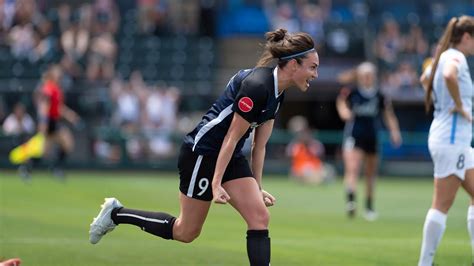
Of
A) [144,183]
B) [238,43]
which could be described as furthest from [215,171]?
[238,43]

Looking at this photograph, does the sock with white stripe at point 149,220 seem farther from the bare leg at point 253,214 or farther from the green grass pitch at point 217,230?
the green grass pitch at point 217,230

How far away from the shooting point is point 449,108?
955cm

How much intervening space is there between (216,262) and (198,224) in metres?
1.85

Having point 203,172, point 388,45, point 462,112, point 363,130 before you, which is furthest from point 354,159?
point 388,45

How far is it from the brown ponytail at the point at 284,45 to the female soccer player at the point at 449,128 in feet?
5.95

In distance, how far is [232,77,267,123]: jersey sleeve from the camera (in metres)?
7.96

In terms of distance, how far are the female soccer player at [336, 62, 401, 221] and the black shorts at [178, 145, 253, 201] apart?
8492 millimetres

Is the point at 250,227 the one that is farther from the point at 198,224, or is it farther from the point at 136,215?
the point at 136,215

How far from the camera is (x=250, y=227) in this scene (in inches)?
324

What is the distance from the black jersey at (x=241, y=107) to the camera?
26.2ft

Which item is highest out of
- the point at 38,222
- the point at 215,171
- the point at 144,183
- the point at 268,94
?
the point at 268,94

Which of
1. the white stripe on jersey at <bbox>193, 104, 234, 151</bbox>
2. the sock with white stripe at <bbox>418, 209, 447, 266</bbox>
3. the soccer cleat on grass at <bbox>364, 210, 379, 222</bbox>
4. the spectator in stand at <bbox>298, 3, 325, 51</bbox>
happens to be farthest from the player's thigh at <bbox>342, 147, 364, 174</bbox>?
the spectator in stand at <bbox>298, 3, 325, 51</bbox>

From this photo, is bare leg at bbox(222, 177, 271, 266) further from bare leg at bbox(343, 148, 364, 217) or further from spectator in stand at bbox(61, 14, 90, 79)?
spectator in stand at bbox(61, 14, 90, 79)

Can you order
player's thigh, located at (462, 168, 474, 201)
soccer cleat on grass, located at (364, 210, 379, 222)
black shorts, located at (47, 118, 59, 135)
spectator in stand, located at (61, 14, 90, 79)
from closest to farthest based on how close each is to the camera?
player's thigh, located at (462, 168, 474, 201) → soccer cleat on grass, located at (364, 210, 379, 222) → black shorts, located at (47, 118, 59, 135) → spectator in stand, located at (61, 14, 90, 79)
